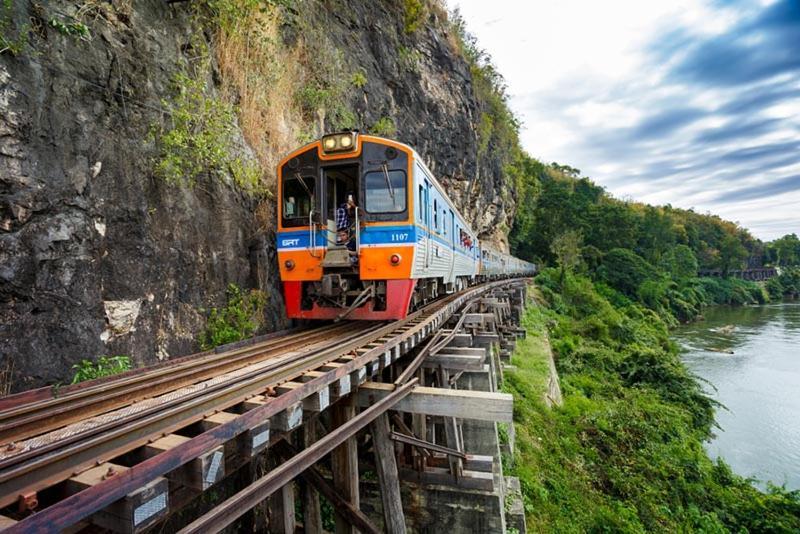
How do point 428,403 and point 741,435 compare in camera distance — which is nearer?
point 428,403

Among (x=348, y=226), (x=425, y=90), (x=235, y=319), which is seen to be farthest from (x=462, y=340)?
(x=425, y=90)

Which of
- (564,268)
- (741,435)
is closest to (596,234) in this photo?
(564,268)

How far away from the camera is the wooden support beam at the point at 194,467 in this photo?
6.43 ft

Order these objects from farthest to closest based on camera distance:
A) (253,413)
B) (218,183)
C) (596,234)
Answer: (596,234) → (218,183) → (253,413)

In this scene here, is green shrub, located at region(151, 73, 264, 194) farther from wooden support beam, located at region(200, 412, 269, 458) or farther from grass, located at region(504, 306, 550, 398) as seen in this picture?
grass, located at region(504, 306, 550, 398)

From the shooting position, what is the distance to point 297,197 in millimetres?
6387

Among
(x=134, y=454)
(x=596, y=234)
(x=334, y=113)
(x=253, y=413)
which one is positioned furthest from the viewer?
(x=596, y=234)

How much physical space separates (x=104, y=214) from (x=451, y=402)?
400cm

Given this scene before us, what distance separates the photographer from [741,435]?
608 inches

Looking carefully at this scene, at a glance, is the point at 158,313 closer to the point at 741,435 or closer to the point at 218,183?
the point at 218,183

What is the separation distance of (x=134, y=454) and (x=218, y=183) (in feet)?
15.1

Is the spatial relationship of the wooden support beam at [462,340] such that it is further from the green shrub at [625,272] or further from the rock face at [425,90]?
the green shrub at [625,272]

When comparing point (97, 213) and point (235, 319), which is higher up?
point (97, 213)

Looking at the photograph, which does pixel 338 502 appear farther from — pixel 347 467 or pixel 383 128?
pixel 383 128
